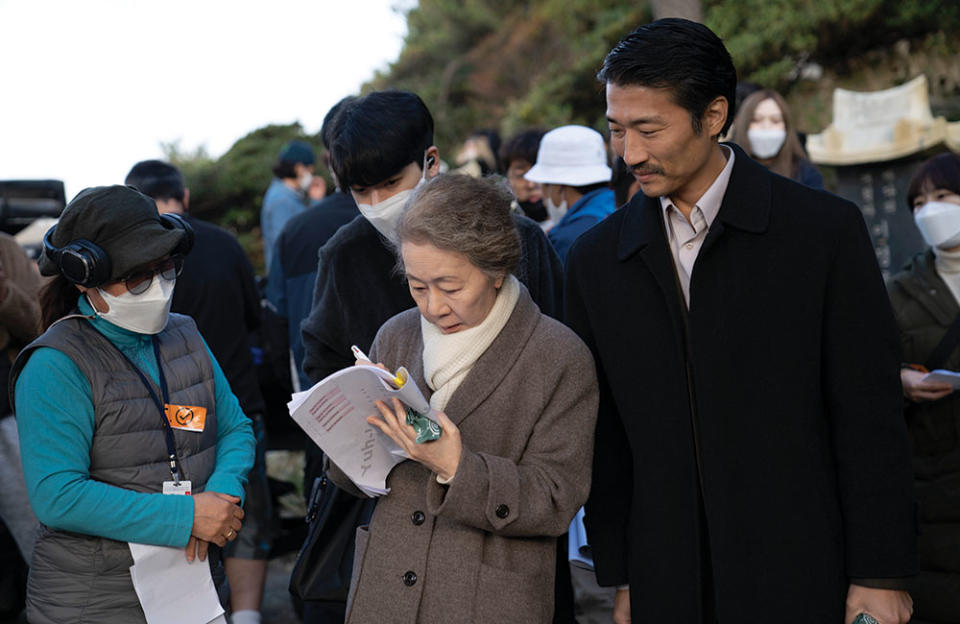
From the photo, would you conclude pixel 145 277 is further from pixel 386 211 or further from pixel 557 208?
pixel 557 208

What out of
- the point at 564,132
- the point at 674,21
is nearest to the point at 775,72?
the point at 564,132

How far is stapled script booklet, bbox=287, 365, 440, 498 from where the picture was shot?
6.99 ft

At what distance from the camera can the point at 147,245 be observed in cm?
264

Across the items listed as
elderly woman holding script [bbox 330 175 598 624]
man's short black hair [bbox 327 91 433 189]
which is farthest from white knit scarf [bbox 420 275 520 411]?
Answer: man's short black hair [bbox 327 91 433 189]

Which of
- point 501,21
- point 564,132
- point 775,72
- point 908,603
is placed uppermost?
point 501,21

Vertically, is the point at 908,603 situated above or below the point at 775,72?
below

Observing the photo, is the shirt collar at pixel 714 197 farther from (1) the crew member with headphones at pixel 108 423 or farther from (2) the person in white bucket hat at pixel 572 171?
(2) the person in white bucket hat at pixel 572 171

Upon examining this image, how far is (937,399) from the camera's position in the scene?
12.4 ft

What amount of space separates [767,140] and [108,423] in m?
3.64

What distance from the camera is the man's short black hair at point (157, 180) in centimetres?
478

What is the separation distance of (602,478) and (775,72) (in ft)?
30.5

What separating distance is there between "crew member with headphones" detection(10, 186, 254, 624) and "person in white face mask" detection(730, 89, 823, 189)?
10.6 feet

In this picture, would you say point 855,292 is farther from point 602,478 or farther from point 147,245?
point 147,245

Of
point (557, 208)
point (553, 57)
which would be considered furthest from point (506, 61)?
point (557, 208)
